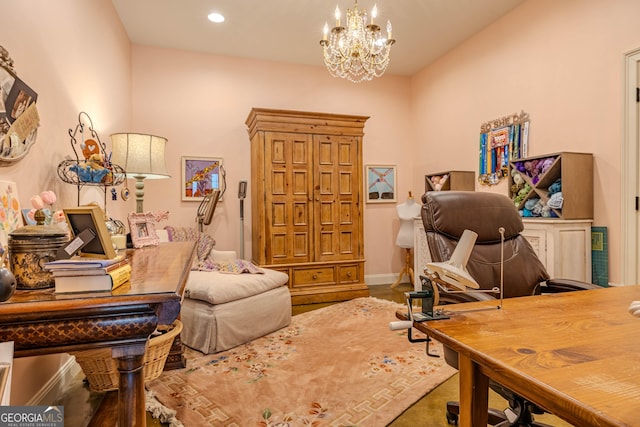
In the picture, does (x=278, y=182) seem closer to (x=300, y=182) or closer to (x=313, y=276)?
(x=300, y=182)

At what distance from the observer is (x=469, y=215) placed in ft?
5.91

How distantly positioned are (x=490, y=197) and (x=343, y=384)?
138 cm

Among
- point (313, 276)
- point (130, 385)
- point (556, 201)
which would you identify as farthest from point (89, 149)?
point (556, 201)

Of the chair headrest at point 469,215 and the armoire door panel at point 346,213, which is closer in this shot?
the chair headrest at point 469,215

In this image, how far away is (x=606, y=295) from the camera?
131 cm

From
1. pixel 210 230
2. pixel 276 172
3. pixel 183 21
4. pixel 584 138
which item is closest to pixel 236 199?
pixel 210 230

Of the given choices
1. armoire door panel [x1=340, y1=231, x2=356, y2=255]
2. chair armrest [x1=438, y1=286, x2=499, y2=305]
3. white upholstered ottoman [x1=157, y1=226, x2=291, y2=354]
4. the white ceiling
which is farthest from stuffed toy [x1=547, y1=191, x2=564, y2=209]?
white upholstered ottoman [x1=157, y1=226, x2=291, y2=354]

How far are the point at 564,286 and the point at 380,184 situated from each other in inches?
133

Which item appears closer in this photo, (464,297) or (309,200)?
(464,297)

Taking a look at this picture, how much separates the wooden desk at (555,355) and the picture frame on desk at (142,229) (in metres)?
1.78

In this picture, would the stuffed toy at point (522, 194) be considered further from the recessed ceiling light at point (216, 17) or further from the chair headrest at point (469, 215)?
the recessed ceiling light at point (216, 17)

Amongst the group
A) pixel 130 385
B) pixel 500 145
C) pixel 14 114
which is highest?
pixel 500 145

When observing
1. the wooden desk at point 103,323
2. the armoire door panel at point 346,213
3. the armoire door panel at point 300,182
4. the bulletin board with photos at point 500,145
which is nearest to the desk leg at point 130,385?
the wooden desk at point 103,323

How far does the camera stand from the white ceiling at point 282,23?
330 cm
